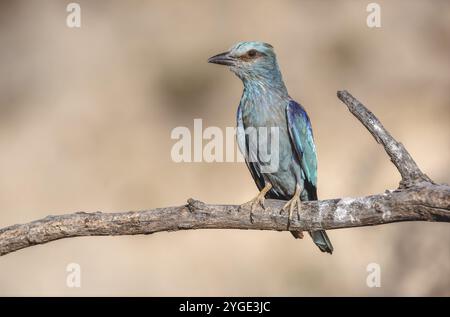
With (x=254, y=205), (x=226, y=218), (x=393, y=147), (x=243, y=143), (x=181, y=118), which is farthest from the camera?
(x=181, y=118)

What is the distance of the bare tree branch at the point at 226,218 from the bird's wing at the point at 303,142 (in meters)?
0.90

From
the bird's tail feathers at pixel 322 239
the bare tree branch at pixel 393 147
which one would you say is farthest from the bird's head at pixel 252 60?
the bare tree branch at pixel 393 147

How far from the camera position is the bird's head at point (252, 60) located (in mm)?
6156

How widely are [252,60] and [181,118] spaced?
432cm

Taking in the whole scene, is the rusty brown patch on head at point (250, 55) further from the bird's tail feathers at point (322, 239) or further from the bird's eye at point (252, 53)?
the bird's tail feathers at point (322, 239)

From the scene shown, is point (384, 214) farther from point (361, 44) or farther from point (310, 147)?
point (361, 44)

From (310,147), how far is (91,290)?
15.6ft

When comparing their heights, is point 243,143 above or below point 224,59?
below

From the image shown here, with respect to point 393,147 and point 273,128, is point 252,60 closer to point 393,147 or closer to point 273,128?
point 273,128

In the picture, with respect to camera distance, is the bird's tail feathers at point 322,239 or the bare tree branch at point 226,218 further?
the bird's tail feathers at point 322,239

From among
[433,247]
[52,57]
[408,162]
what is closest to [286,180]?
[408,162]

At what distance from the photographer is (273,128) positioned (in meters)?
5.99

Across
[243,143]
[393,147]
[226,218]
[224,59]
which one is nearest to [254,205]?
[226,218]

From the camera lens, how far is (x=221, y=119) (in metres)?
10.3
